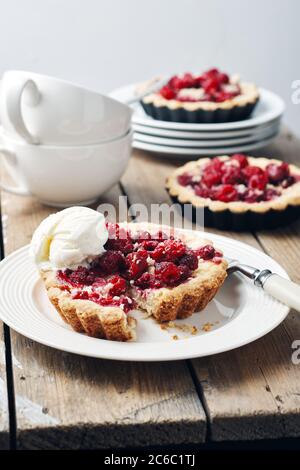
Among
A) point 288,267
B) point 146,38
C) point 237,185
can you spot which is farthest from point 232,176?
point 146,38

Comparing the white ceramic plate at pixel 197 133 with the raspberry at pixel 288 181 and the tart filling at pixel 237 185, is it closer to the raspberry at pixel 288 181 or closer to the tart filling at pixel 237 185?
the tart filling at pixel 237 185

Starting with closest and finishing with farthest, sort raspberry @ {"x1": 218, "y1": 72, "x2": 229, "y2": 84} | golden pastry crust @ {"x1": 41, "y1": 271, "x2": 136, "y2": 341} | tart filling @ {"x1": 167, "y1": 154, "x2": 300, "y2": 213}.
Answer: golden pastry crust @ {"x1": 41, "y1": 271, "x2": 136, "y2": 341} < tart filling @ {"x1": 167, "y1": 154, "x2": 300, "y2": 213} < raspberry @ {"x1": 218, "y1": 72, "x2": 229, "y2": 84}

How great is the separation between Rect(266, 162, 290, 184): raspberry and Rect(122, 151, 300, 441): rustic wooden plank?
678 millimetres

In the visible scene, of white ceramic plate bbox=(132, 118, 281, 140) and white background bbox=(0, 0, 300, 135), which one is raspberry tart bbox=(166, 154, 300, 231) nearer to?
white ceramic plate bbox=(132, 118, 281, 140)

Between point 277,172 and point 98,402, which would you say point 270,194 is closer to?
point 277,172

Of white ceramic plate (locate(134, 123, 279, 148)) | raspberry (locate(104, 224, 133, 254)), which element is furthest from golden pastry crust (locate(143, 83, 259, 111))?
raspberry (locate(104, 224, 133, 254))

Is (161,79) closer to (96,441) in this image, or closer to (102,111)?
(102,111)

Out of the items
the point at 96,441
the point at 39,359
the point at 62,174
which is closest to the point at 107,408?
the point at 96,441

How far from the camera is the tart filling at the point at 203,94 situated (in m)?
2.36

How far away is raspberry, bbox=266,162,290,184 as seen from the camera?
200cm

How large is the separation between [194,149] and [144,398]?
1255mm

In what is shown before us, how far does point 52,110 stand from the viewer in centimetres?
182

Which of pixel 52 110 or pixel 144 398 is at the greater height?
pixel 52 110

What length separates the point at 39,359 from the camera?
129 centimetres
